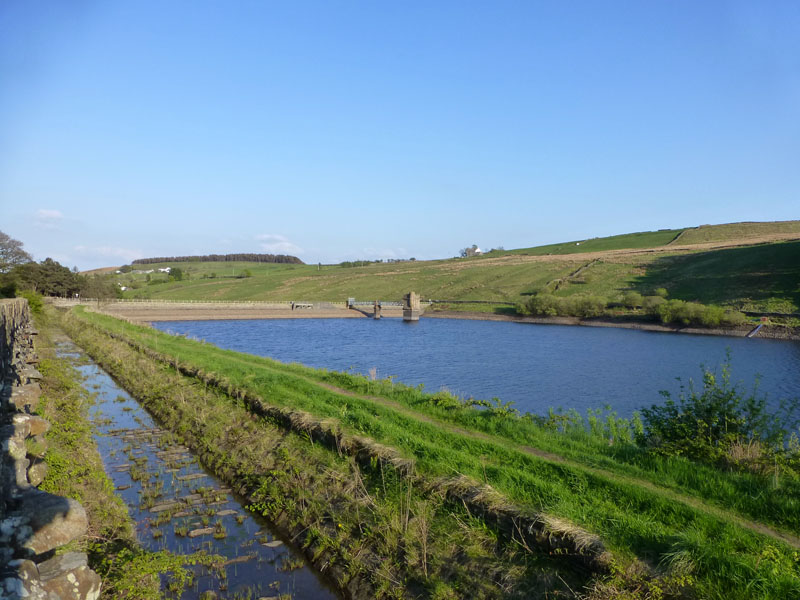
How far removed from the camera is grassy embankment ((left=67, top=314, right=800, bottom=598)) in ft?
22.2

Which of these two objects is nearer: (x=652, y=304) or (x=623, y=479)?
(x=623, y=479)

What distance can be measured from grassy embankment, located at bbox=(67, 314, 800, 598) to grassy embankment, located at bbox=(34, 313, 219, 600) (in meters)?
4.98

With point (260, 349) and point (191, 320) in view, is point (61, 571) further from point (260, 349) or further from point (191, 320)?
point (191, 320)

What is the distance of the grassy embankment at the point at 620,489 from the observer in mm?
6781

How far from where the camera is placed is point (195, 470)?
47.0ft

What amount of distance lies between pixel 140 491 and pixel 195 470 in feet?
5.89

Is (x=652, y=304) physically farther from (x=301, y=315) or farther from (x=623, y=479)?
(x=623, y=479)

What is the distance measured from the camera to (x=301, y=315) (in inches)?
4028

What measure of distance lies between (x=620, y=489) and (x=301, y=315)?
9575cm

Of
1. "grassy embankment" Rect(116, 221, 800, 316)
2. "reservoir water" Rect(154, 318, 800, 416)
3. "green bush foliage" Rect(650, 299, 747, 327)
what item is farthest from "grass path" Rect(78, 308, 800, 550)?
"grassy embankment" Rect(116, 221, 800, 316)

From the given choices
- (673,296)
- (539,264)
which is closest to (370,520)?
(673,296)

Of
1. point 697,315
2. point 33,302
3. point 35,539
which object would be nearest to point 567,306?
point 697,315

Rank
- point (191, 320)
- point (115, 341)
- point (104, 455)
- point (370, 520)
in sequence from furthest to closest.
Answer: point (191, 320)
point (115, 341)
point (104, 455)
point (370, 520)

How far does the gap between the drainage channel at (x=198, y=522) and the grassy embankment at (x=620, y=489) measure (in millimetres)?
3084
